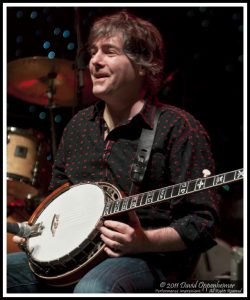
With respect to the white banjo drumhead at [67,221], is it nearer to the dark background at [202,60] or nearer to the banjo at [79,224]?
the banjo at [79,224]

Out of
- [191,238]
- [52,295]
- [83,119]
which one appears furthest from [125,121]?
[52,295]

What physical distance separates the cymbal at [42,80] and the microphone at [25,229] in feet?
4.98

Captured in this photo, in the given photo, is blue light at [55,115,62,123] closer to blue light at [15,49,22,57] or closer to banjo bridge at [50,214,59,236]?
blue light at [15,49,22,57]

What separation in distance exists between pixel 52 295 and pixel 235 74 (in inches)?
79.3

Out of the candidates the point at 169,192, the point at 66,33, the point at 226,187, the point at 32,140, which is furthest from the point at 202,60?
the point at 169,192

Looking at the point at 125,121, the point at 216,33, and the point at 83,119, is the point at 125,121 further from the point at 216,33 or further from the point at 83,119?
the point at 216,33

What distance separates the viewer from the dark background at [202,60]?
3.04 metres

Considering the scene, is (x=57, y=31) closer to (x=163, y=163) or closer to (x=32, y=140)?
(x=32, y=140)

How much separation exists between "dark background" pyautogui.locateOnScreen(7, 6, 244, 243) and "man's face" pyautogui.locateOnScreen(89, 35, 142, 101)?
0.90m

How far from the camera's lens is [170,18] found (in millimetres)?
3137

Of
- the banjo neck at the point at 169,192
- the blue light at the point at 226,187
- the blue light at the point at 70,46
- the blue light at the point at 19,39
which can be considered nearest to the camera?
the banjo neck at the point at 169,192

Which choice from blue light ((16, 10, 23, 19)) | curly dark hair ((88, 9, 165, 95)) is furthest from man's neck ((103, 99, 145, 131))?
blue light ((16, 10, 23, 19))

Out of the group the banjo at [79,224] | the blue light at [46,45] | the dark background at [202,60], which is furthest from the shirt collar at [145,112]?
the blue light at [46,45]

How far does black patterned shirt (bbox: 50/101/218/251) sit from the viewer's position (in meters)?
1.75
